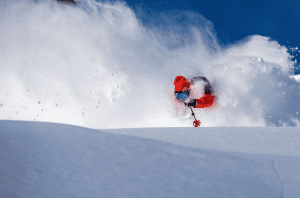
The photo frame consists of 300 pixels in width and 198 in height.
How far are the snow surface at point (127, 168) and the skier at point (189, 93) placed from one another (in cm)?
318

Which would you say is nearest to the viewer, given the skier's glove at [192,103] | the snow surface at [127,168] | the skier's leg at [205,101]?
the snow surface at [127,168]

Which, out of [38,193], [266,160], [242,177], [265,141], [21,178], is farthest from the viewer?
[265,141]

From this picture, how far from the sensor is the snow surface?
4.97 feet

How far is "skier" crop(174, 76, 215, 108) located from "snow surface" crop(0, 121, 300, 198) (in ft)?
10.4

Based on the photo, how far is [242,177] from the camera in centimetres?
176

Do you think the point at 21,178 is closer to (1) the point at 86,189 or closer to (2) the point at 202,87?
(1) the point at 86,189

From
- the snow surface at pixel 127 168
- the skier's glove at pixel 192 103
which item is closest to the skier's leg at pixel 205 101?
the skier's glove at pixel 192 103

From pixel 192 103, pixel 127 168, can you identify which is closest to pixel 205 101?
pixel 192 103

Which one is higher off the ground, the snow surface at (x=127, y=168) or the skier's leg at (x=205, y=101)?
the skier's leg at (x=205, y=101)

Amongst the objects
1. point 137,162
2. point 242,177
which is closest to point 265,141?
point 242,177

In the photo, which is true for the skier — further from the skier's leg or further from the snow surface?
the snow surface

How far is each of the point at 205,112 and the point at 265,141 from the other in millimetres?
2603

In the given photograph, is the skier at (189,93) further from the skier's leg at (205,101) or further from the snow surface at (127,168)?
the snow surface at (127,168)

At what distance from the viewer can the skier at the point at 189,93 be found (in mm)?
5523
